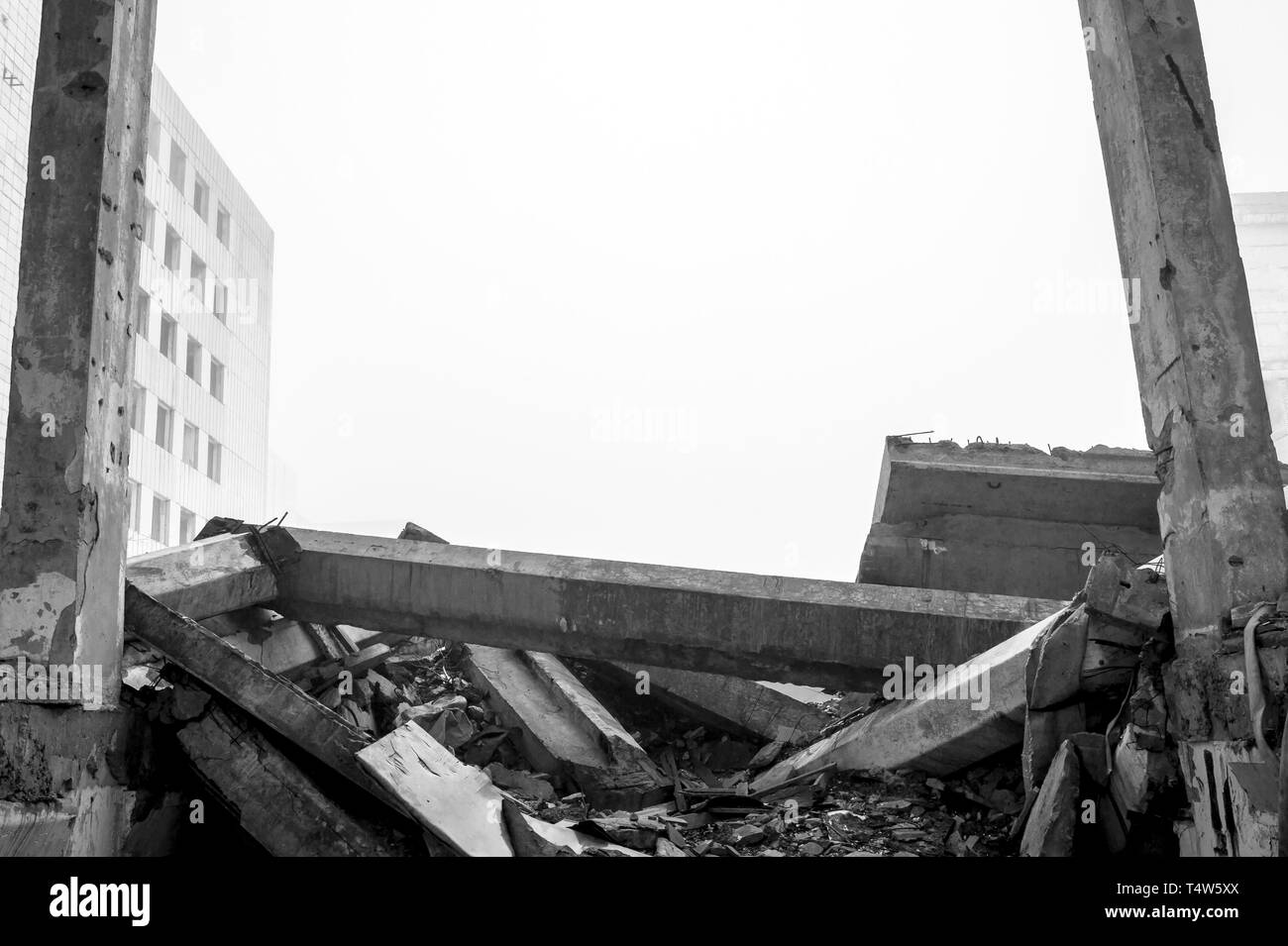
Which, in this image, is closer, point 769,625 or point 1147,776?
point 1147,776

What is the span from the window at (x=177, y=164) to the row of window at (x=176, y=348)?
3190 mm

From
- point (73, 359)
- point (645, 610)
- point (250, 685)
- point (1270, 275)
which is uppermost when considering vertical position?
point (1270, 275)

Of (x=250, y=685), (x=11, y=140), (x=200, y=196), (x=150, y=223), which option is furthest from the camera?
(x=200, y=196)

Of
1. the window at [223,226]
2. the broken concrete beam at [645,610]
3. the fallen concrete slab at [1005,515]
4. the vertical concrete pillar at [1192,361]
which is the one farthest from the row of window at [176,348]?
the vertical concrete pillar at [1192,361]

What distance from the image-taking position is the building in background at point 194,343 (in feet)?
68.3

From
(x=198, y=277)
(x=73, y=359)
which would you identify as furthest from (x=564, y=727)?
(x=198, y=277)

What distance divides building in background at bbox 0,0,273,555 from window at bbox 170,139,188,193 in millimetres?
22

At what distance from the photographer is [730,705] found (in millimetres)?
6664

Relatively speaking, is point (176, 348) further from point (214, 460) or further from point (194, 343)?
point (214, 460)

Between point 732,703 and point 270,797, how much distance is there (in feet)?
10.0

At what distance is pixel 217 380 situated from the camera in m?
24.4
